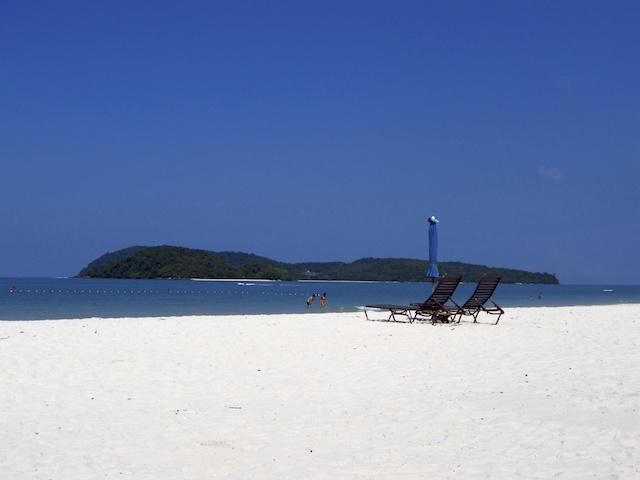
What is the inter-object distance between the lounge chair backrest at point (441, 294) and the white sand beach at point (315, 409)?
4686mm

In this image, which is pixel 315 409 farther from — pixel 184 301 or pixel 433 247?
pixel 184 301

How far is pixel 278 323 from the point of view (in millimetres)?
16828

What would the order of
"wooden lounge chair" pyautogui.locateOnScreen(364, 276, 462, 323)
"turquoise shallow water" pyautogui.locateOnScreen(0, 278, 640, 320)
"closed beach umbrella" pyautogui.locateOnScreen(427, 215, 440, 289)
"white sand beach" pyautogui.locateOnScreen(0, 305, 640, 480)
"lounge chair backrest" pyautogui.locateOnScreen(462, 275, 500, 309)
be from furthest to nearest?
"turquoise shallow water" pyautogui.locateOnScreen(0, 278, 640, 320), "closed beach umbrella" pyautogui.locateOnScreen(427, 215, 440, 289), "lounge chair backrest" pyautogui.locateOnScreen(462, 275, 500, 309), "wooden lounge chair" pyautogui.locateOnScreen(364, 276, 462, 323), "white sand beach" pyautogui.locateOnScreen(0, 305, 640, 480)

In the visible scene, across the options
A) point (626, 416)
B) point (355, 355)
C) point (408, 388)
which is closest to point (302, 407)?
Answer: point (408, 388)

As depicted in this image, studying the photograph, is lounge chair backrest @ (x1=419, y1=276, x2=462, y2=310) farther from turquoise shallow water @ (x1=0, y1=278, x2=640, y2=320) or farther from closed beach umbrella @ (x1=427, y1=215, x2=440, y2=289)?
turquoise shallow water @ (x1=0, y1=278, x2=640, y2=320)

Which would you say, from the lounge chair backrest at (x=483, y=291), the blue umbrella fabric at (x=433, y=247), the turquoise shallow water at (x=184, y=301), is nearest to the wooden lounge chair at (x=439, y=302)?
the lounge chair backrest at (x=483, y=291)

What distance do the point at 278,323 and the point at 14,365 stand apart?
847 cm

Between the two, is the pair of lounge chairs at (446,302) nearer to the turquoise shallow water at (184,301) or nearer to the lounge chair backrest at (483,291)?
the lounge chair backrest at (483,291)

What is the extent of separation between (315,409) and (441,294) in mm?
10984

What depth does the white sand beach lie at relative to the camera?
15.3 feet

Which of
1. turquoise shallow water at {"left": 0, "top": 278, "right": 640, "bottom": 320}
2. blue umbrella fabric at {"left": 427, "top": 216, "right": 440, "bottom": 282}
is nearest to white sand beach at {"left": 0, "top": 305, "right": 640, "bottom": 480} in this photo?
blue umbrella fabric at {"left": 427, "top": 216, "right": 440, "bottom": 282}

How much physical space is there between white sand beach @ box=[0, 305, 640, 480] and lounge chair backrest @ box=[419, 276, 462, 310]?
15.4ft

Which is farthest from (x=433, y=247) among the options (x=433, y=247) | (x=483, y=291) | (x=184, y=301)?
(x=184, y=301)

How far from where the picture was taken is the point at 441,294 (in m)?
17.0
